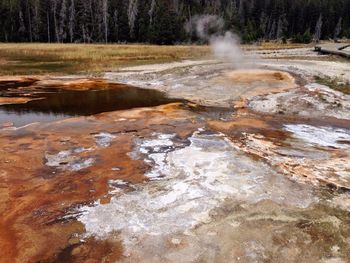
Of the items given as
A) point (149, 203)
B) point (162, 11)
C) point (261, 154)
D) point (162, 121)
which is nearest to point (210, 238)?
point (149, 203)

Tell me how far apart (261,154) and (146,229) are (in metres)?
3.80

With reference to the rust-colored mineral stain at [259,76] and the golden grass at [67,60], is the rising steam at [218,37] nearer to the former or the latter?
the golden grass at [67,60]

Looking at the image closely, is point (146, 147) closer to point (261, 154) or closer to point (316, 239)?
point (261, 154)

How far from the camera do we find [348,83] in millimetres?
17859

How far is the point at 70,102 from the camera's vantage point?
49.0 ft

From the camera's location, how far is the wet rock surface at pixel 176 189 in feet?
16.5

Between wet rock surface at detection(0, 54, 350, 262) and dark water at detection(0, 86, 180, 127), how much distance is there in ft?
4.04

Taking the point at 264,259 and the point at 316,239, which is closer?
the point at 264,259

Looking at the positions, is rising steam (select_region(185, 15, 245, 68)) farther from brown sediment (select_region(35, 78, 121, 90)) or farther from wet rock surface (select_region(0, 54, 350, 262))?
wet rock surface (select_region(0, 54, 350, 262))

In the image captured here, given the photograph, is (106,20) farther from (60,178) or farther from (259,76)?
(60,178)

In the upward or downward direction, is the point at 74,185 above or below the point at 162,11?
below

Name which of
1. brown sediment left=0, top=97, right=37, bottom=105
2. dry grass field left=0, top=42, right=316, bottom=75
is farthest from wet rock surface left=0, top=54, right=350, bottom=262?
dry grass field left=0, top=42, right=316, bottom=75

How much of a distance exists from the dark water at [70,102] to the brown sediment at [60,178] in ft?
4.21

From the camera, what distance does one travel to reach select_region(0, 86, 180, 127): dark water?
41.6 feet
